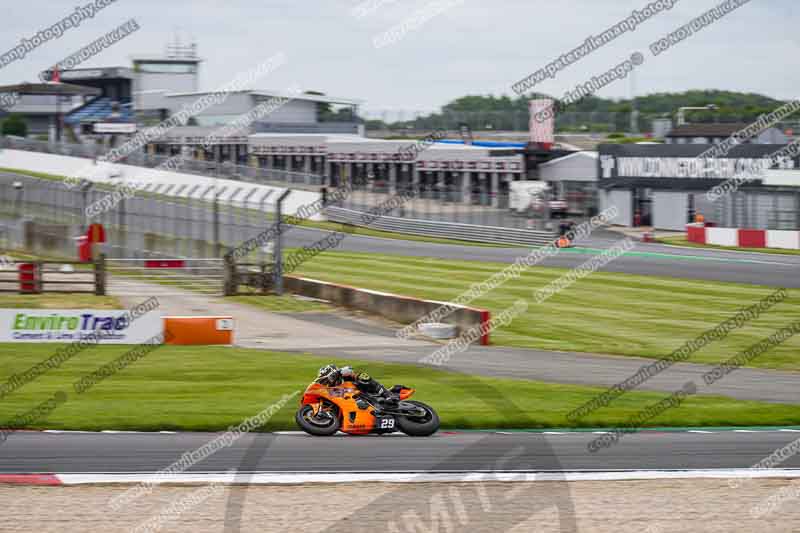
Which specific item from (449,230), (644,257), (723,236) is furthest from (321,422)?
(449,230)

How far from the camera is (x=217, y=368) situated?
19.3 m

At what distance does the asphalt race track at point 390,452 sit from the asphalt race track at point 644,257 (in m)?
20.9

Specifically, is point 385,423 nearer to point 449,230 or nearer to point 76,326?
point 76,326

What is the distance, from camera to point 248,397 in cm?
1655

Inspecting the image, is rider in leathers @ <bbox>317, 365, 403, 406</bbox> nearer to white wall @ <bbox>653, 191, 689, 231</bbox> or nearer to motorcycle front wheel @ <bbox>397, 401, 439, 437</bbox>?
motorcycle front wheel @ <bbox>397, 401, 439, 437</bbox>

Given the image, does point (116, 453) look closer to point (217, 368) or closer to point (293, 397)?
point (293, 397)

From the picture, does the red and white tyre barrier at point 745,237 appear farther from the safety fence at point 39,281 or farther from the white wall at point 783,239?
the safety fence at point 39,281

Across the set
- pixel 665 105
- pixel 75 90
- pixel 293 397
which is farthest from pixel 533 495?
pixel 665 105

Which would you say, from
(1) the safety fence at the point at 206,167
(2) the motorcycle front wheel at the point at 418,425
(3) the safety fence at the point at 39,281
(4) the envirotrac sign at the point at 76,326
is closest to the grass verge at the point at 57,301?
(3) the safety fence at the point at 39,281

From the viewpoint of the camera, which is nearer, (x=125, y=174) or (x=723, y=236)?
(x=723, y=236)

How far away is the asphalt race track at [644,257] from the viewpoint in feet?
116

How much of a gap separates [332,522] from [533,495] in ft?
7.97

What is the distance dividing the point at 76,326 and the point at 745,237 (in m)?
33.5

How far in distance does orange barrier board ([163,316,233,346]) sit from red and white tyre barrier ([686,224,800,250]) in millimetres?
30415
